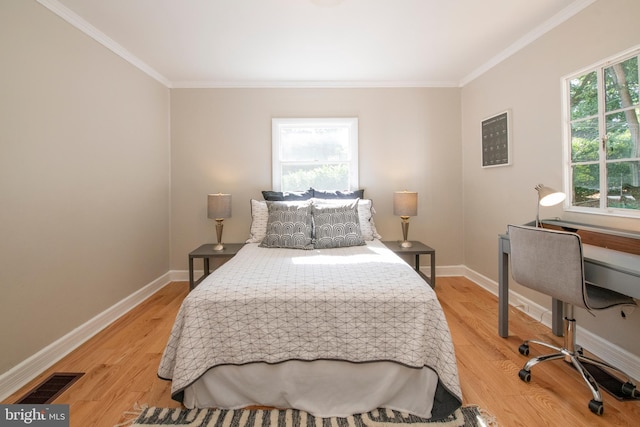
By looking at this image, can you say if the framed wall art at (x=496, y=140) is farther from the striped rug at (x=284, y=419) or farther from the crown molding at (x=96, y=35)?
the crown molding at (x=96, y=35)

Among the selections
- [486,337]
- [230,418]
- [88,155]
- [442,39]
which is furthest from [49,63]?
[486,337]

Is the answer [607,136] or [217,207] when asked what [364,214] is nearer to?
[217,207]

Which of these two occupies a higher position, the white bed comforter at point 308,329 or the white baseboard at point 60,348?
the white bed comforter at point 308,329

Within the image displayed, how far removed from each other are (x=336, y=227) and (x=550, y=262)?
62.1 inches

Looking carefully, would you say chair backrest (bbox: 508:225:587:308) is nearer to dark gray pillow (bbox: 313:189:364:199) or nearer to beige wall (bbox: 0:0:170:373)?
dark gray pillow (bbox: 313:189:364:199)

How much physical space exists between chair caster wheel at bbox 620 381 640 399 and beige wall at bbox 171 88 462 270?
2279mm

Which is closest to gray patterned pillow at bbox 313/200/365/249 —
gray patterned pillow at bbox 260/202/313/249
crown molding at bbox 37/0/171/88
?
gray patterned pillow at bbox 260/202/313/249

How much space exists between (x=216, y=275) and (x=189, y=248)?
219cm

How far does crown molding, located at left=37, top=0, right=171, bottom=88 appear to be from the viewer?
7.06 ft

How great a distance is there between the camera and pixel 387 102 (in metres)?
3.80

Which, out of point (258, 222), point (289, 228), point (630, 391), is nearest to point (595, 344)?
point (630, 391)

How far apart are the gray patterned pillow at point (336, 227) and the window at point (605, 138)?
1714 millimetres

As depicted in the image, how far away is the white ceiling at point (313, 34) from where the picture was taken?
2.23 m

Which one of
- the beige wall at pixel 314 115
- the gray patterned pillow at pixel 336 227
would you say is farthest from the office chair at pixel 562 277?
the beige wall at pixel 314 115
